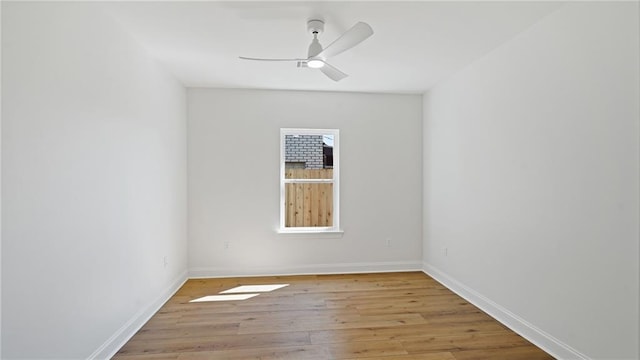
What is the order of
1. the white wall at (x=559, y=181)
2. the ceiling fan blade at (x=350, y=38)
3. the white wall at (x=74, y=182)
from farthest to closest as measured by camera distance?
the ceiling fan blade at (x=350, y=38), the white wall at (x=559, y=181), the white wall at (x=74, y=182)

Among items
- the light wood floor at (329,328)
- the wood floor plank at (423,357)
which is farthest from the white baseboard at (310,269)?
the wood floor plank at (423,357)

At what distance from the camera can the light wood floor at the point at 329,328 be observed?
218 cm

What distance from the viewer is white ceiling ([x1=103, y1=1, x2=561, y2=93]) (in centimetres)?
204

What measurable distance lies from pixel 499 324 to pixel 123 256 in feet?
10.2

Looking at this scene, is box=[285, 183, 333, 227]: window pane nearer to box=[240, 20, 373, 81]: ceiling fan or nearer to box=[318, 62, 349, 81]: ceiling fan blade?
box=[318, 62, 349, 81]: ceiling fan blade

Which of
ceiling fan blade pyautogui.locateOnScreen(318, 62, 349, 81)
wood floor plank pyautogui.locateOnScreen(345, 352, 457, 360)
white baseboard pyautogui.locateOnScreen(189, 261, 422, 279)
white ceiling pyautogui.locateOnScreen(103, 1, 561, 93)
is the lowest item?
wood floor plank pyautogui.locateOnScreen(345, 352, 457, 360)

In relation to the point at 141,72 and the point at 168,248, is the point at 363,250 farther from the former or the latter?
the point at 141,72

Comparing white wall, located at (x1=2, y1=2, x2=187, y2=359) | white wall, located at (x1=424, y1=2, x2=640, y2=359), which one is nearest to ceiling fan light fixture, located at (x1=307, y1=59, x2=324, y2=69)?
white wall, located at (x1=2, y1=2, x2=187, y2=359)

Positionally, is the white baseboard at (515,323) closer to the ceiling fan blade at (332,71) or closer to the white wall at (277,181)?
the white wall at (277,181)

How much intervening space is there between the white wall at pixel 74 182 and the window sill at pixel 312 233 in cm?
159

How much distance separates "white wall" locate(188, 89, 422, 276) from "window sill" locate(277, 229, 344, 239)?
53 mm

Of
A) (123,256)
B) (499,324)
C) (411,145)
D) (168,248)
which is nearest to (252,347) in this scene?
(123,256)

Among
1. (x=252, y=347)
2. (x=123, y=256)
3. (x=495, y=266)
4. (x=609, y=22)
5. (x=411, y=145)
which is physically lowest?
(x=252, y=347)

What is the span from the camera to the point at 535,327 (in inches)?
90.3
